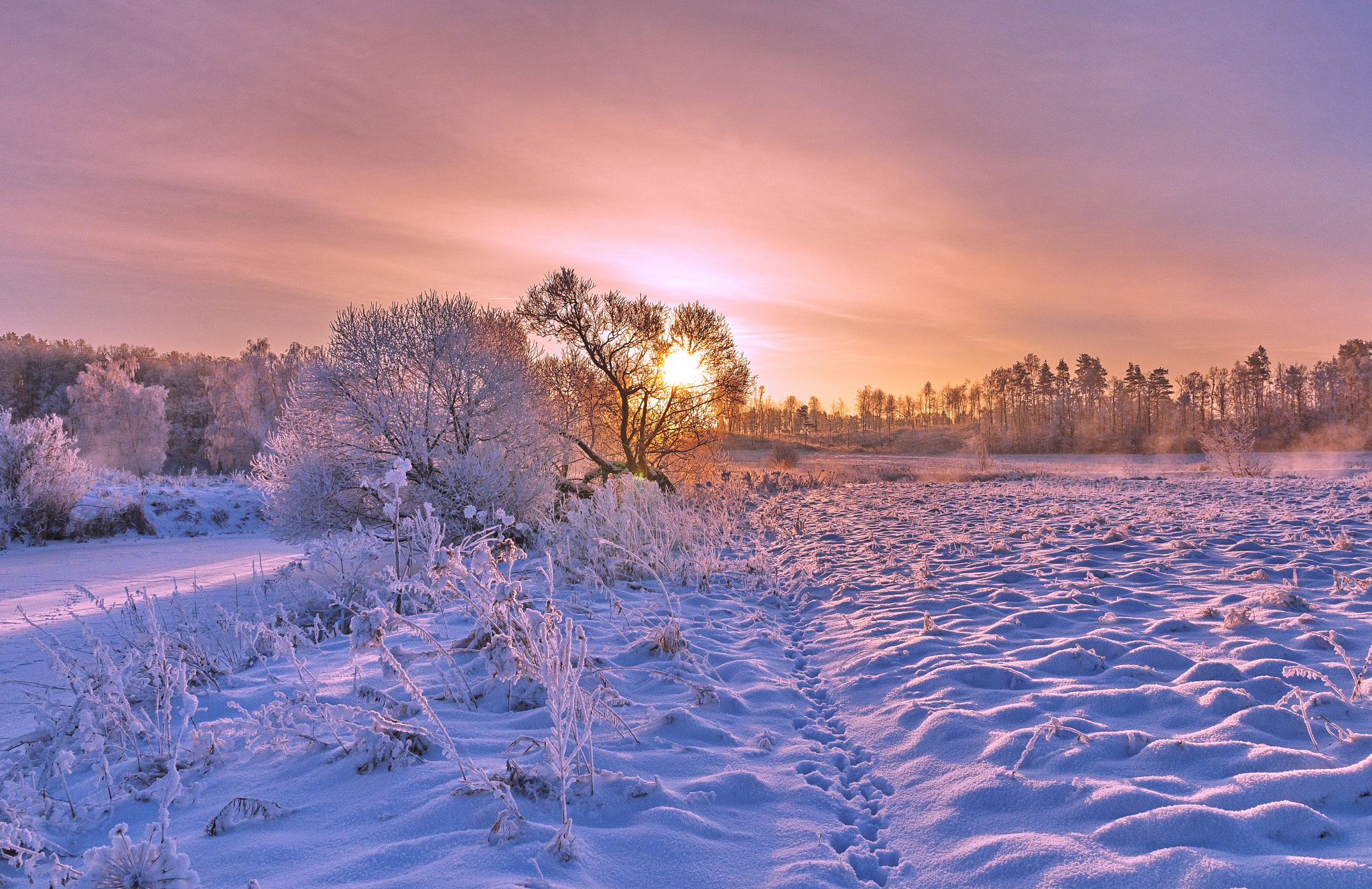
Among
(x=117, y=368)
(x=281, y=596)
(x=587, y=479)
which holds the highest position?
(x=117, y=368)

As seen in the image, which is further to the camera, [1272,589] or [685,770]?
[1272,589]

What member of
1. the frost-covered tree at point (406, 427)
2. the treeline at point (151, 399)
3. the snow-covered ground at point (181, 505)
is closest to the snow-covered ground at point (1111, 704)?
the frost-covered tree at point (406, 427)

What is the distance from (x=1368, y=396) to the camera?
65.2 metres

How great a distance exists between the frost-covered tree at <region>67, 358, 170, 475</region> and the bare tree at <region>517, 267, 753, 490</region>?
30680mm

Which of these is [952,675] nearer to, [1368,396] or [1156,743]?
[1156,743]

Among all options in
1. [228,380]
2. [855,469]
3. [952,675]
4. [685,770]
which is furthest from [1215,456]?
A: [228,380]

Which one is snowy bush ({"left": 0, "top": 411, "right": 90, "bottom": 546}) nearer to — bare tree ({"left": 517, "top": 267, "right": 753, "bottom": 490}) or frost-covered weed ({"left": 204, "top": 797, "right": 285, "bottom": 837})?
bare tree ({"left": 517, "top": 267, "right": 753, "bottom": 490})

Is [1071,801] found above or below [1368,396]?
below

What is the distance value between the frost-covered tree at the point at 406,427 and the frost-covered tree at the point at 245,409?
107 ft

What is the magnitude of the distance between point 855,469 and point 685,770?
27.3m

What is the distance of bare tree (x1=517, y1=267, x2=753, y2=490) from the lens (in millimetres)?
17422

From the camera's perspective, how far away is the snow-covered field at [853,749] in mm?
2027

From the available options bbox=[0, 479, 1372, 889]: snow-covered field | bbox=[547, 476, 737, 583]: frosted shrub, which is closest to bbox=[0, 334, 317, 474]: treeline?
bbox=[547, 476, 737, 583]: frosted shrub

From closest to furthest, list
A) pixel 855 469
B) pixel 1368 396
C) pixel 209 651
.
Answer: pixel 209 651 → pixel 855 469 → pixel 1368 396
